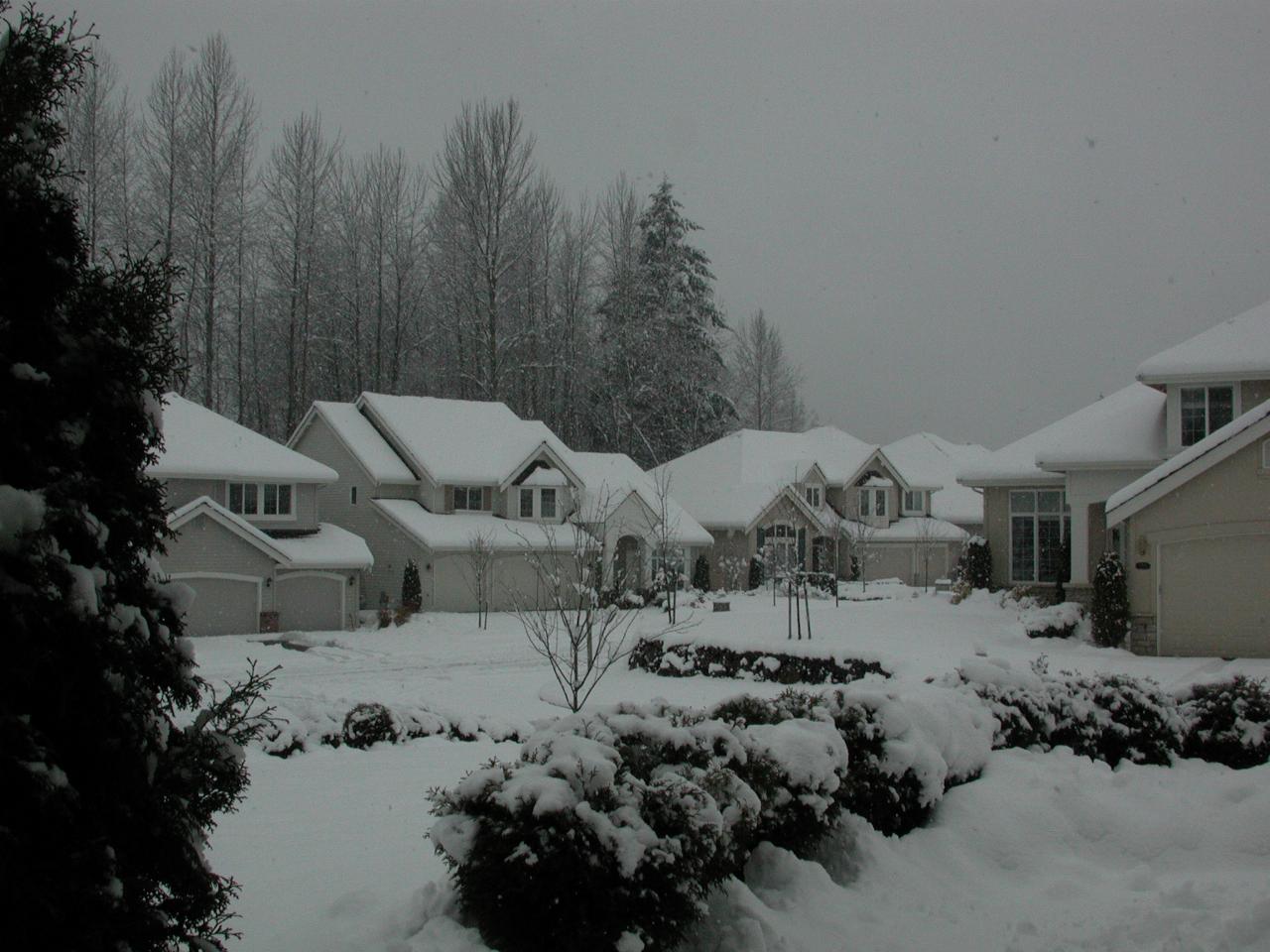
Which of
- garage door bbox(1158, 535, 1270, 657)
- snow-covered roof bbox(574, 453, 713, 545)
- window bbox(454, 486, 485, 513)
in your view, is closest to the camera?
garage door bbox(1158, 535, 1270, 657)

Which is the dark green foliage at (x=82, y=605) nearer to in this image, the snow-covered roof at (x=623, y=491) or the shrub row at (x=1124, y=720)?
the shrub row at (x=1124, y=720)

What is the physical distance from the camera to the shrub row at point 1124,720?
998 centimetres

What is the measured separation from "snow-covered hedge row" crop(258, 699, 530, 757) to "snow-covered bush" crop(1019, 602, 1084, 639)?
13479 millimetres

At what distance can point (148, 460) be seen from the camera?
4.38m

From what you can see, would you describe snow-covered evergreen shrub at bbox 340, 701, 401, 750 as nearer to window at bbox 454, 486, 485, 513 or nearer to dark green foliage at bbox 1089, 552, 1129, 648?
dark green foliage at bbox 1089, 552, 1129, 648

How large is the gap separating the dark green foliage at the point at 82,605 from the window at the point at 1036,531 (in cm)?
2522

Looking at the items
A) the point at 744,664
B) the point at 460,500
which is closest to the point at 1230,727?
the point at 744,664

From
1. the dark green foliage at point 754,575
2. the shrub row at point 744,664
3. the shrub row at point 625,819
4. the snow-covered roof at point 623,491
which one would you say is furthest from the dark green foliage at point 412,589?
the shrub row at point 625,819

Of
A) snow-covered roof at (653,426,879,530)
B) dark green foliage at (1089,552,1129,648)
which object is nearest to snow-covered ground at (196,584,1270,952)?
dark green foliage at (1089,552,1129,648)

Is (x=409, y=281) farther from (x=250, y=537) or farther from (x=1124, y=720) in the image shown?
(x=1124, y=720)

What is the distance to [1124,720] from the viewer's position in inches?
407

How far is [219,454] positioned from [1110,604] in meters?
22.6

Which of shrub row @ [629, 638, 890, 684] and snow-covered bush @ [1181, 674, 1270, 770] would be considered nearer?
snow-covered bush @ [1181, 674, 1270, 770]

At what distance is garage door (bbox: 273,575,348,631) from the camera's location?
1101 inches
